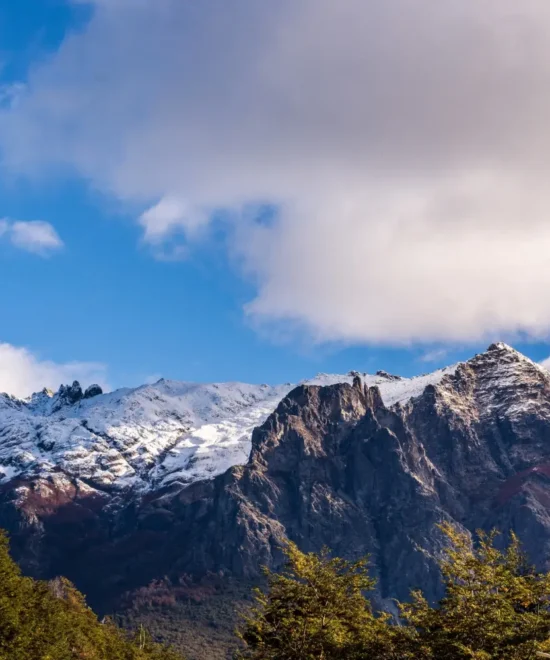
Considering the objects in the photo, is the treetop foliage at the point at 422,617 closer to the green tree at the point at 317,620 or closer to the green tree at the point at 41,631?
the green tree at the point at 317,620

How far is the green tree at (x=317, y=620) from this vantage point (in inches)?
2376

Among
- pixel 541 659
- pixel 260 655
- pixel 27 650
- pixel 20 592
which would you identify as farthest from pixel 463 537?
pixel 20 592

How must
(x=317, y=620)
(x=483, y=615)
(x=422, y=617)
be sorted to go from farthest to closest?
(x=317, y=620) → (x=422, y=617) → (x=483, y=615)

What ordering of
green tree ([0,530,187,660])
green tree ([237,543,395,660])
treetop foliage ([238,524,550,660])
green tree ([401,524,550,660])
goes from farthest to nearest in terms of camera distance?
green tree ([0,530,187,660])
green tree ([237,543,395,660])
treetop foliage ([238,524,550,660])
green tree ([401,524,550,660])

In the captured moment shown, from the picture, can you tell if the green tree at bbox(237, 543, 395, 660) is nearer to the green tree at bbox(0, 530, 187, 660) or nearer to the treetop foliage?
the treetop foliage

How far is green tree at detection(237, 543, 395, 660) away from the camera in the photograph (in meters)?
60.3

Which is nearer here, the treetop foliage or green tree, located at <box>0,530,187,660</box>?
the treetop foliage

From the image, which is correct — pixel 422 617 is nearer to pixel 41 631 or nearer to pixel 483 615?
pixel 483 615

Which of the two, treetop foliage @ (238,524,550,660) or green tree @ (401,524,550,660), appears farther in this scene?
treetop foliage @ (238,524,550,660)

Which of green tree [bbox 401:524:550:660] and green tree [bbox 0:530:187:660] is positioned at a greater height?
Result: green tree [bbox 401:524:550:660]

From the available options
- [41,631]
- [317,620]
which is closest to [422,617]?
[317,620]

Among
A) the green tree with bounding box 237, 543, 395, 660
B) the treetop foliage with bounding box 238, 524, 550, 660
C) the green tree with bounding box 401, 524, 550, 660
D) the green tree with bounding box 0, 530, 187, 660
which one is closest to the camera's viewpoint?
the green tree with bounding box 401, 524, 550, 660

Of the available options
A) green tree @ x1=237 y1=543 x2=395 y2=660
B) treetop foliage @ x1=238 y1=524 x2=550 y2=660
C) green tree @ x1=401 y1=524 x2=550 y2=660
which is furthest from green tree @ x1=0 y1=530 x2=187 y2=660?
green tree @ x1=401 y1=524 x2=550 y2=660

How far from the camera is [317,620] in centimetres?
6412
